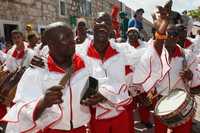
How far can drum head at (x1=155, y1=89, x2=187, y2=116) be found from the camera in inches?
173

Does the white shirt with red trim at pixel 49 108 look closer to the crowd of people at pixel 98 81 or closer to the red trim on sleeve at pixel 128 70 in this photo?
the crowd of people at pixel 98 81

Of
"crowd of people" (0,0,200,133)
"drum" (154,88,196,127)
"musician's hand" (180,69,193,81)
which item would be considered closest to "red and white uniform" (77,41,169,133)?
"crowd of people" (0,0,200,133)

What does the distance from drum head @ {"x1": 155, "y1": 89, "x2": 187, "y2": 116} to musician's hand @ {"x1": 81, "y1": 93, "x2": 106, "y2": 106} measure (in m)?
0.85

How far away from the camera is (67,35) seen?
3.40 metres

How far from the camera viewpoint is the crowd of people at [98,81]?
332 centimetres

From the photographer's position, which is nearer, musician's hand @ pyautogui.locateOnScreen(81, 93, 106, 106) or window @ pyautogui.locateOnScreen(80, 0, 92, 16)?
musician's hand @ pyautogui.locateOnScreen(81, 93, 106, 106)

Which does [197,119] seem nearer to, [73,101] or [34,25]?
[73,101]

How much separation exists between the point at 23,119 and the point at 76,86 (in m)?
0.50

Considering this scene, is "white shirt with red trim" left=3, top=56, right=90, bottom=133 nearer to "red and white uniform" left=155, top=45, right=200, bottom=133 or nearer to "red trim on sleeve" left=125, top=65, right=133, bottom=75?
"red trim on sleeve" left=125, top=65, right=133, bottom=75

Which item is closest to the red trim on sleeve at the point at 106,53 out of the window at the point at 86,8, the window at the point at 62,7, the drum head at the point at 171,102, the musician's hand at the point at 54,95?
the drum head at the point at 171,102

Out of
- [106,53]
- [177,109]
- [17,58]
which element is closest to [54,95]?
[106,53]

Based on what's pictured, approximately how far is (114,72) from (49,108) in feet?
3.11

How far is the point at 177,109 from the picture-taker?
14.1 feet

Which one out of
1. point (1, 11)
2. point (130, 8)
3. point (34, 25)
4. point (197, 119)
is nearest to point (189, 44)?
point (197, 119)
